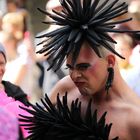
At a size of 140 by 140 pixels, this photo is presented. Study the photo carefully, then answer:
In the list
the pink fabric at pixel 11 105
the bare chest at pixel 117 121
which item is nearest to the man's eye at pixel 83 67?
the bare chest at pixel 117 121

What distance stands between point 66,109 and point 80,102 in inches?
3.4

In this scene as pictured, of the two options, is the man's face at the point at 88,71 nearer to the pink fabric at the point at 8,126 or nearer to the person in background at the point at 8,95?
the pink fabric at the point at 8,126

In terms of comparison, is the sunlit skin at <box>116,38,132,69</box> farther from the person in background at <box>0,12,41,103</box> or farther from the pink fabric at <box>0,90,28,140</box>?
the pink fabric at <box>0,90,28,140</box>

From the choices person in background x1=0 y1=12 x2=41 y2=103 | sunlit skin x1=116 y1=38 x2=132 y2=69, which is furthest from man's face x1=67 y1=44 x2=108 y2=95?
person in background x1=0 y1=12 x2=41 y2=103

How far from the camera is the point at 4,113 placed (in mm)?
3859

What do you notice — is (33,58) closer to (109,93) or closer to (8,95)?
A: (8,95)

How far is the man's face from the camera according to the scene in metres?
3.18

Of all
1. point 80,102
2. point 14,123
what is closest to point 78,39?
point 80,102

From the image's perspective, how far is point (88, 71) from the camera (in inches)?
126

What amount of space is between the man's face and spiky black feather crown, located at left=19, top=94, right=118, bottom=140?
134mm

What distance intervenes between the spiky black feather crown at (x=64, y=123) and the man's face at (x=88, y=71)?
5.3 inches

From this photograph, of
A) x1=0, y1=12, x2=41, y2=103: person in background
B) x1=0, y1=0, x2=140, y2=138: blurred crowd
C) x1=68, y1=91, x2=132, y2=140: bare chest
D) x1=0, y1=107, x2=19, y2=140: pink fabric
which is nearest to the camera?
x1=68, y1=91, x2=132, y2=140: bare chest

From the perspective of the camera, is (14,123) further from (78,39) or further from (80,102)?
(78,39)

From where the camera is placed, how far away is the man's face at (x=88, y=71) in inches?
125
